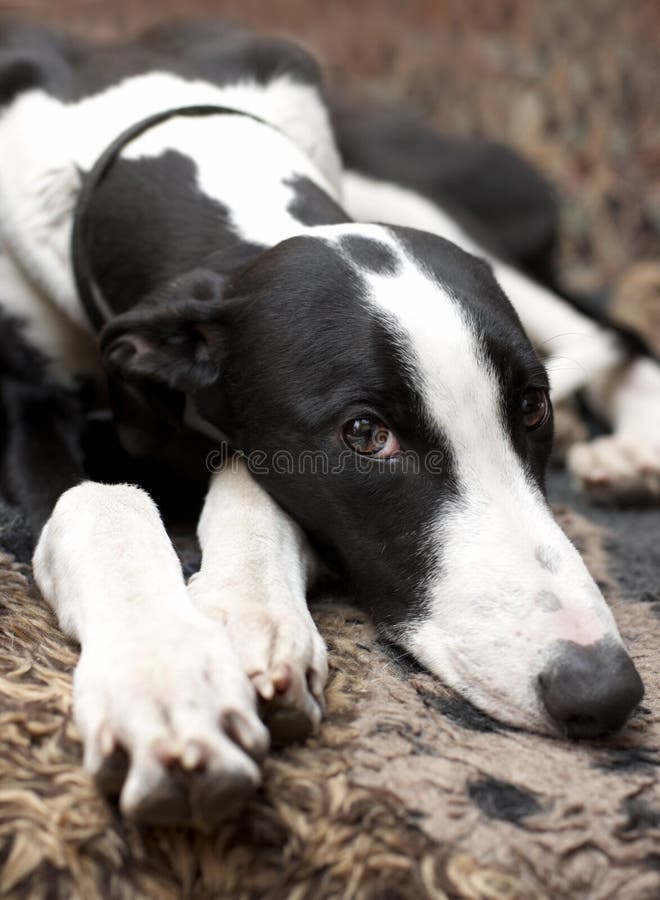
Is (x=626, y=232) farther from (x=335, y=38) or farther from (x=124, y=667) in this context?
(x=124, y=667)

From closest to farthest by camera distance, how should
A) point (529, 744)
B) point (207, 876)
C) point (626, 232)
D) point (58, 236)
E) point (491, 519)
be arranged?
1. point (207, 876)
2. point (529, 744)
3. point (491, 519)
4. point (58, 236)
5. point (626, 232)

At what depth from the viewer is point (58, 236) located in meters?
2.12

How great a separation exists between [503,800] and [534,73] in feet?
9.81

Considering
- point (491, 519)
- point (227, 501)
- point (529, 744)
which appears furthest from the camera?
point (227, 501)

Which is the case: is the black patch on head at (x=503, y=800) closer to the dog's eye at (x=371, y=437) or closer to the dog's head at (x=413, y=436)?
the dog's head at (x=413, y=436)

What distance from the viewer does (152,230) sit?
1930 millimetres

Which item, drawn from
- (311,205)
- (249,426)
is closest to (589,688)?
(249,426)

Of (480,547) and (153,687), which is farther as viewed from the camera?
(480,547)

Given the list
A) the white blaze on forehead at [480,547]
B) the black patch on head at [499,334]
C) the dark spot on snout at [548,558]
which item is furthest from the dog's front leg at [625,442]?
the dark spot on snout at [548,558]

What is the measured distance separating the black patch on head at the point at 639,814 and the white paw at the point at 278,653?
1.15 ft

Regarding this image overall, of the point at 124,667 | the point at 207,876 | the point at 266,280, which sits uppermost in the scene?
the point at 266,280

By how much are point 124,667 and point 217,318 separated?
0.70 metres

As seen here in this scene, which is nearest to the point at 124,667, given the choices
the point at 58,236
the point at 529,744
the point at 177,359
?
the point at 529,744

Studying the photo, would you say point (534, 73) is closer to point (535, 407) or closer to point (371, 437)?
point (535, 407)
